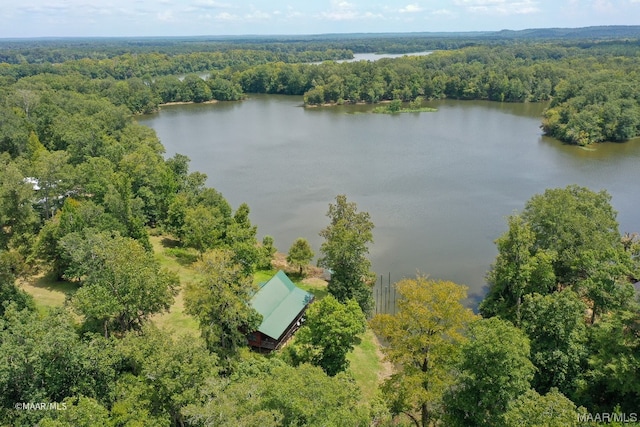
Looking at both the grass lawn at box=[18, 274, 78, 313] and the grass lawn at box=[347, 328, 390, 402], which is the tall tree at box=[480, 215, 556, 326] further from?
the grass lawn at box=[18, 274, 78, 313]

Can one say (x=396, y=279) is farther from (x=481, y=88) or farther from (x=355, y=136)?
(x=481, y=88)

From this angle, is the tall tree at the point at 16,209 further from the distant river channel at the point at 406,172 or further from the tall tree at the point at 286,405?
the tall tree at the point at 286,405

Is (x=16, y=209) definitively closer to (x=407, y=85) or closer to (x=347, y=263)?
(x=347, y=263)

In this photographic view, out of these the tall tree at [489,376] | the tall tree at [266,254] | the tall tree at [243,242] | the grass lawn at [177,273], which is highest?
the tall tree at [489,376]

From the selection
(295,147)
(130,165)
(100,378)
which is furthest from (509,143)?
(100,378)

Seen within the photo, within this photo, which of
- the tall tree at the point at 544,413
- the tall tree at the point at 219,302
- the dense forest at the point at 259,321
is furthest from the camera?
the tall tree at the point at 219,302

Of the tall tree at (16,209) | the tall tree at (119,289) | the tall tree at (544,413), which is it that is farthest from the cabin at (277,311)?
the tall tree at (16,209)
